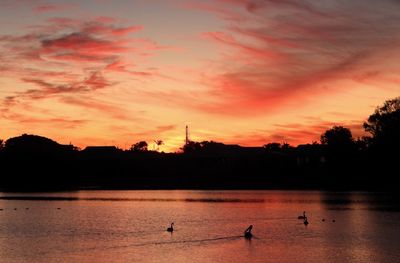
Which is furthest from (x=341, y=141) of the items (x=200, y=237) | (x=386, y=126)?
(x=200, y=237)

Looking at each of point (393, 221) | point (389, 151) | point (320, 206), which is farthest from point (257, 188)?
point (393, 221)

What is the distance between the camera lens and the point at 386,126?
5925 inches

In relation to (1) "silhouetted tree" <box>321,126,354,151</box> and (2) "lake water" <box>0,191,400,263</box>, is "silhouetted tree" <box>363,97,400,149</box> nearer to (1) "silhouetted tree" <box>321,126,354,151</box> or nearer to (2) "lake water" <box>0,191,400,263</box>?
(1) "silhouetted tree" <box>321,126,354,151</box>

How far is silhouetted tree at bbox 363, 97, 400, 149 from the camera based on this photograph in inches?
5782

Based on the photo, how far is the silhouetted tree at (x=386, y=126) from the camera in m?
147

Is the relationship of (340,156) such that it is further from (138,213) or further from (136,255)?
(136,255)

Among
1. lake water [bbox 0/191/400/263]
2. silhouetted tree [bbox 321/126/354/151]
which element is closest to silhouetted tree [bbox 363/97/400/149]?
silhouetted tree [bbox 321/126/354/151]

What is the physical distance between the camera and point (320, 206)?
315ft

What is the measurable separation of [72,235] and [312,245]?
70.8ft

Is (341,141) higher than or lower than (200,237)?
higher

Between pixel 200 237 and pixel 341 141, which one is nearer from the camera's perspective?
pixel 200 237

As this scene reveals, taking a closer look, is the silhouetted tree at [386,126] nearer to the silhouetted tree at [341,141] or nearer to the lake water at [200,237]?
the silhouetted tree at [341,141]

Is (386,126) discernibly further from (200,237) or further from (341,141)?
(200,237)

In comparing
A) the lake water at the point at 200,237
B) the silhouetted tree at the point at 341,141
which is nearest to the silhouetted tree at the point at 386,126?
the silhouetted tree at the point at 341,141
